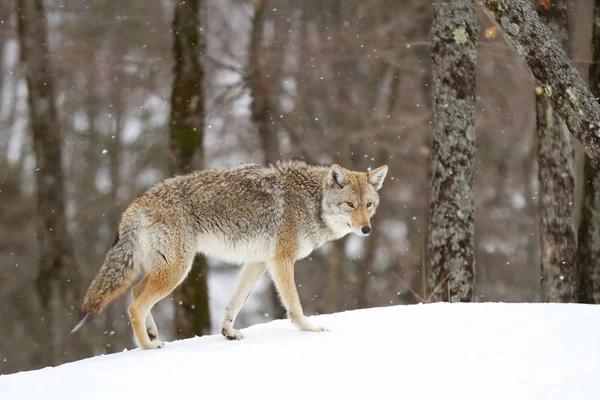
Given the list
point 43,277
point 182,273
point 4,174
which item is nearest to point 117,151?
point 4,174

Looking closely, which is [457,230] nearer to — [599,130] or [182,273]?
[599,130]

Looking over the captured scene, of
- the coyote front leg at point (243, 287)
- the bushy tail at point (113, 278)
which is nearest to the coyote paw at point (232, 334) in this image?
the coyote front leg at point (243, 287)

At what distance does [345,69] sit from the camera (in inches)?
683

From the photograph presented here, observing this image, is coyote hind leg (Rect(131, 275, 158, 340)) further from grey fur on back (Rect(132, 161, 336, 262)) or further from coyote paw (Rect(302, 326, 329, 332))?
coyote paw (Rect(302, 326, 329, 332))

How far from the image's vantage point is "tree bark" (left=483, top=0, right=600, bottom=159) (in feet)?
23.4

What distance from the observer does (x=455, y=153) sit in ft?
29.1

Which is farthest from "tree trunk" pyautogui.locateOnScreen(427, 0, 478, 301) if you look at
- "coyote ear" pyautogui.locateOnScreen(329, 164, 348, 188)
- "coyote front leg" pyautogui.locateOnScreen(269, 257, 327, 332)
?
"coyote front leg" pyautogui.locateOnScreen(269, 257, 327, 332)

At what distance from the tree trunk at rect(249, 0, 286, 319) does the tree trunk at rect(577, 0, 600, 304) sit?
756 centimetres

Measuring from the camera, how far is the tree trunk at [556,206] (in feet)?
31.0

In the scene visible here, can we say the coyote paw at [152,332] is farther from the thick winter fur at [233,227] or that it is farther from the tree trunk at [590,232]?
the tree trunk at [590,232]

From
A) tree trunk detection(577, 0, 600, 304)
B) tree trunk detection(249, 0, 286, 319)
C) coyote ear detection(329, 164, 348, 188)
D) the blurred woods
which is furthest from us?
tree trunk detection(249, 0, 286, 319)

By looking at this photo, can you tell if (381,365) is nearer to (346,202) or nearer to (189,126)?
(346,202)

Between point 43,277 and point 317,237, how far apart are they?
328 inches

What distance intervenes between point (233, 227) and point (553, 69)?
3.73 m
